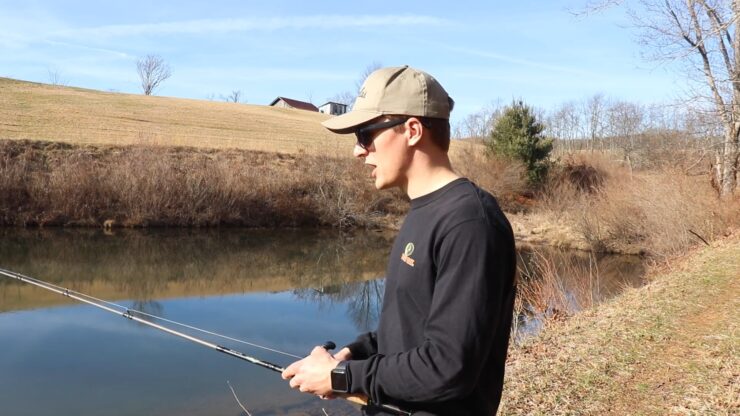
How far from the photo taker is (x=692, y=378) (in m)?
5.11

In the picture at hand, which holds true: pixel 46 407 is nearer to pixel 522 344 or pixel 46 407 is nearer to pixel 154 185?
pixel 522 344

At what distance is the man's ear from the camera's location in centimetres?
172

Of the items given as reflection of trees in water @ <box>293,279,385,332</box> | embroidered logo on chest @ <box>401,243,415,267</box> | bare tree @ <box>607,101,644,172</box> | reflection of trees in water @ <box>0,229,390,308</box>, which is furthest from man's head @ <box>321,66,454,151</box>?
bare tree @ <box>607,101,644,172</box>

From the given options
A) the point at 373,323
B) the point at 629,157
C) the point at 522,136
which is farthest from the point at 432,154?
the point at 629,157

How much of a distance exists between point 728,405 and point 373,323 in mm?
7387

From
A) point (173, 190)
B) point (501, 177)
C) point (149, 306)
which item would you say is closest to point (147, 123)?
point (173, 190)

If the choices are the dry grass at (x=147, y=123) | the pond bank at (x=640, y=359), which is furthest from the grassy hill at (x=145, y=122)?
the pond bank at (x=640, y=359)

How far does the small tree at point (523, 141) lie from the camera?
3161 cm

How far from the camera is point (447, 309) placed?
4.91 ft

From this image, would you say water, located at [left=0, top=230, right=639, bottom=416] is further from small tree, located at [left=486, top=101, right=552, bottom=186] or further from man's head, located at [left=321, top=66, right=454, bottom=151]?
small tree, located at [left=486, top=101, right=552, bottom=186]

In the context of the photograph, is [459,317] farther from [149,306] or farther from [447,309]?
[149,306]

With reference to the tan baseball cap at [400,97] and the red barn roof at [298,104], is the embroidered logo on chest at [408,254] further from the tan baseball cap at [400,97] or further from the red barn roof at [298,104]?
the red barn roof at [298,104]

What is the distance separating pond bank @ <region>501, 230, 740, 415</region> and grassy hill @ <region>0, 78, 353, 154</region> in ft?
83.3

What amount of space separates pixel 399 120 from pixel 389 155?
0.36 feet
